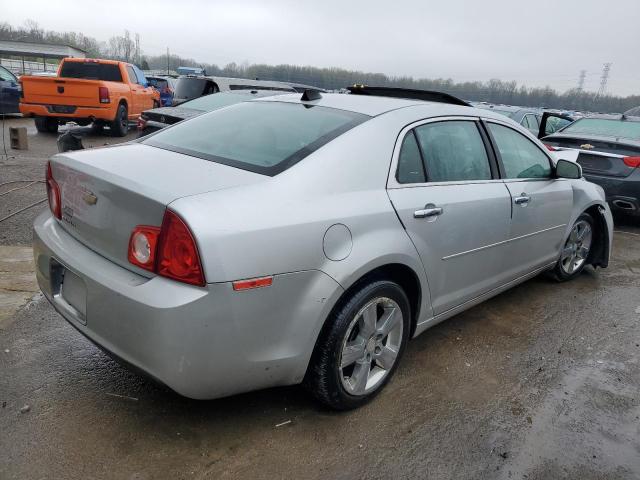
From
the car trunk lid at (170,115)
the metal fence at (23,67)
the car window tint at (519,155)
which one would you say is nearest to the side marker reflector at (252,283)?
the car window tint at (519,155)

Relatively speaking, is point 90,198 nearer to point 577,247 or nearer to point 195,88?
point 577,247

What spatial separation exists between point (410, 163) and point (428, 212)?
0.96 ft

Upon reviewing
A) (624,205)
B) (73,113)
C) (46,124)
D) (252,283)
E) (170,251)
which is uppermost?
(170,251)

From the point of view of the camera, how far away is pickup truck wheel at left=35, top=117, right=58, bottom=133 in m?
12.6

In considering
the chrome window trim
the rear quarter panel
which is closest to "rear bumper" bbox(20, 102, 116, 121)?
the chrome window trim

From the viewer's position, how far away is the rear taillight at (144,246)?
6.76ft

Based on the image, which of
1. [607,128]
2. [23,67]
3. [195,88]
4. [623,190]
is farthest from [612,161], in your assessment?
[23,67]

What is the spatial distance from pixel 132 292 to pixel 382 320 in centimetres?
129

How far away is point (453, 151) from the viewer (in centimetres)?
320

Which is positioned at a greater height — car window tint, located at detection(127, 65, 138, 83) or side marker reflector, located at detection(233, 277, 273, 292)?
car window tint, located at detection(127, 65, 138, 83)

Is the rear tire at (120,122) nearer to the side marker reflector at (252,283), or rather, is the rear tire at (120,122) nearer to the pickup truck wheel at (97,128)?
the pickup truck wheel at (97,128)

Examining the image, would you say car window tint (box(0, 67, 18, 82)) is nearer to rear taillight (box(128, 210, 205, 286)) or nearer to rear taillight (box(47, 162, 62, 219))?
rear taillight (box(47, 162, 62, 219))

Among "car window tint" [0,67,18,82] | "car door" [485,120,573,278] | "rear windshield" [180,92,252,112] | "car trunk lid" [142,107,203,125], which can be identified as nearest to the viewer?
"car door" [485,120,573,278]

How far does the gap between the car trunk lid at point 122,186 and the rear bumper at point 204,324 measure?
13 cm
